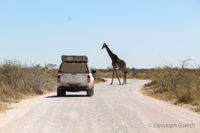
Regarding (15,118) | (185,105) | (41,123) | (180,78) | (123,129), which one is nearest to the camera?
(123,129)

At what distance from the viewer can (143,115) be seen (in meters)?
21.4

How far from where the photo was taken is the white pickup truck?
35.9m

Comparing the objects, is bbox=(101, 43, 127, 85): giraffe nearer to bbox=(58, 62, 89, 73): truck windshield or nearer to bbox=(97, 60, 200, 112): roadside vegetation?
bbox=(97, 60, 200, 112): roadside vegetation

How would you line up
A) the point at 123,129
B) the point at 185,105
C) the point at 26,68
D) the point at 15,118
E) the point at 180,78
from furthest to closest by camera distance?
the point at 26,68 < the point at 180,78 < the point at 185,105 < the point at 15,118 < the point at 123,129

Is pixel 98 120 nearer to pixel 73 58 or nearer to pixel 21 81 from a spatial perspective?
pixel 73 58

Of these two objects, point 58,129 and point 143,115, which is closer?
point 58,129

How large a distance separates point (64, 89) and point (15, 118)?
15925 mm

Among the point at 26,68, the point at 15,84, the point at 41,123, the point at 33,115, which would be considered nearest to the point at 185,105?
the point at 33,115

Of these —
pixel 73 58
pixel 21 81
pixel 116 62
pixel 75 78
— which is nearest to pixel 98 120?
pixel 75 78

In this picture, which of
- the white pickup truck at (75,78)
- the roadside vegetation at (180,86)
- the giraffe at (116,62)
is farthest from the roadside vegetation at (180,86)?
the giraffe at (116,62)

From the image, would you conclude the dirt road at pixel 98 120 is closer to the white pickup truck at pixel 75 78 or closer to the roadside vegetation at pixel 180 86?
the roadside vegetation at pixel 180 86

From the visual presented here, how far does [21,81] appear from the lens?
1563 inches

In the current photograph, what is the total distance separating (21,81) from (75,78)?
5.14 m

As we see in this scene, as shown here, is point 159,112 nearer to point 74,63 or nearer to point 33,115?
point 33,115
